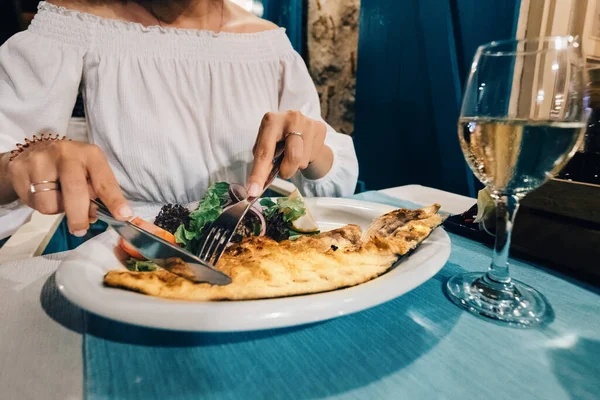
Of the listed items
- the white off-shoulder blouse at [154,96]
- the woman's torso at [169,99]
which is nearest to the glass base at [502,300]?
the white off-shoulder blouse at [154,96]

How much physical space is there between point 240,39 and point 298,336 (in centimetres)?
128

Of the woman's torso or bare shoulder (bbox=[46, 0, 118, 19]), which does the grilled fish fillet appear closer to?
the woman's torso

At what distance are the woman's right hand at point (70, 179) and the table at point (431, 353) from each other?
13 cm

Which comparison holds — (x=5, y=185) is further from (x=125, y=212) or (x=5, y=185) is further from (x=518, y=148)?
(x=518, y=148)

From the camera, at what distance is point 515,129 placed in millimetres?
483

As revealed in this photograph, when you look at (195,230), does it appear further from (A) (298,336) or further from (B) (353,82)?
(B) (353,82)

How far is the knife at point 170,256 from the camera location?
0.41 m

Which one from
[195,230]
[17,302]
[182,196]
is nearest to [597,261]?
[195,230]

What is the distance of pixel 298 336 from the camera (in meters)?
0.44

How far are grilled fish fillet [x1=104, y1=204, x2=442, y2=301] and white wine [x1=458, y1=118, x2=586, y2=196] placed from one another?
0.45 ft

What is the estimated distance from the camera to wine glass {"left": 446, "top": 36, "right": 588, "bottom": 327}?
1.54 feet

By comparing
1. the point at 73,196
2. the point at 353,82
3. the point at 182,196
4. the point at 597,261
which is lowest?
the point at 182,196

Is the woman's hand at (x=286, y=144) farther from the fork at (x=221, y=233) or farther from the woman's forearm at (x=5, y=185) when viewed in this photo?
the woman's forearm at (x=5, y=185)

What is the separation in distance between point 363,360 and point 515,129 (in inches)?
14.4
